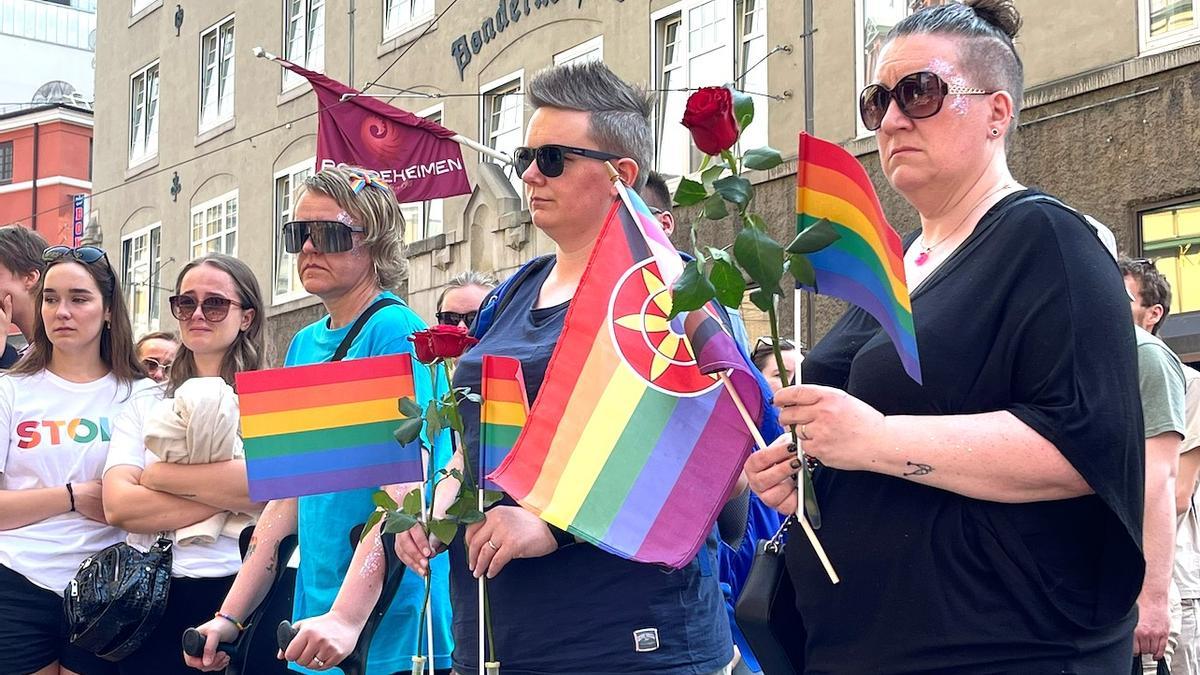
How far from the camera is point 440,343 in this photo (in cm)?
286

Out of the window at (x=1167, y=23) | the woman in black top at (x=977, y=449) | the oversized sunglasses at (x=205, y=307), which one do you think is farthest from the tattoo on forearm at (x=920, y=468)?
the window at (x=1167, y=23)

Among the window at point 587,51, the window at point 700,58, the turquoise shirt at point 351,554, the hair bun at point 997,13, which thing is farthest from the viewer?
the window at point 587,51

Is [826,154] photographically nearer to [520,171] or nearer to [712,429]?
[712,429]

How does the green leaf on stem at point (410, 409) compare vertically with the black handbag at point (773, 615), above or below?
above

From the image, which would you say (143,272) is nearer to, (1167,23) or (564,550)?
(1167,23)

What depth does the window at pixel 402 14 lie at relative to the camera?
19797 mm

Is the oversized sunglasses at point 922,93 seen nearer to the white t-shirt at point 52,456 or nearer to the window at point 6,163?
the white t-shirt at point 52,456

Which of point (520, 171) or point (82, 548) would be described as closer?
point (520, 171)

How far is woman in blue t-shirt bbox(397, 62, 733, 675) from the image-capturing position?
2805 millimetres

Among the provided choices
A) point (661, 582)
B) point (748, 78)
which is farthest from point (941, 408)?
point (748, 78)

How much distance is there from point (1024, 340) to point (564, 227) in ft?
3.99

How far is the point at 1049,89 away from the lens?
11.1 metres

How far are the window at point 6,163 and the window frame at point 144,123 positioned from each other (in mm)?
14799

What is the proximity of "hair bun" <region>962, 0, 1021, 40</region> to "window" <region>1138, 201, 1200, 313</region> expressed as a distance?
8483 mm
